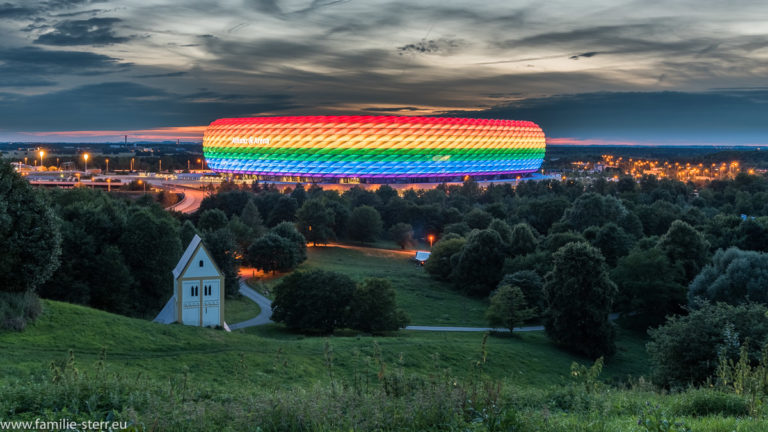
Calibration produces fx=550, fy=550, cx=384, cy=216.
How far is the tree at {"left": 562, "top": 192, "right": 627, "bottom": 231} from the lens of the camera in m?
60.6

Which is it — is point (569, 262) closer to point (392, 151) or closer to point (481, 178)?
point (392, 151)

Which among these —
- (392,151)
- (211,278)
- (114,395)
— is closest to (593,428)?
(114,395)

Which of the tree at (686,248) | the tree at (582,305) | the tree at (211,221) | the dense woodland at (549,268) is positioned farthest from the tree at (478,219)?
the tree at (582,305)

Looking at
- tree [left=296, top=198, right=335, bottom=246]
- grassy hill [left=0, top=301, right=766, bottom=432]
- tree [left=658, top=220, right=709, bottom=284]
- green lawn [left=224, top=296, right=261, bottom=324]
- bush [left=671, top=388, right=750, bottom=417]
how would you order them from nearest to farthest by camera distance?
grassy hill [left=0, top=301, right=766, bottom=432]
bush [left=671, top=388, right=750, bottom=417]
green lawn [left=224, top=296, right=261, bottom=324]
tree [left=658, top=220, right=709, bottom=284]
tree [left=296, top=198, right=335, bottom=246]

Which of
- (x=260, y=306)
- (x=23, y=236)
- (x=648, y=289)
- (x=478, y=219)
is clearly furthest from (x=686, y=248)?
(x=23, y=236)

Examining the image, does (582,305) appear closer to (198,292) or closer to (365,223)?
(198,292)

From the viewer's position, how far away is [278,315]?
34.5m

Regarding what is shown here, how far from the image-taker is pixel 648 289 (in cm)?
3912

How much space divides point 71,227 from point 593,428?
113 ft

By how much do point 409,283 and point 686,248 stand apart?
75.5 feet

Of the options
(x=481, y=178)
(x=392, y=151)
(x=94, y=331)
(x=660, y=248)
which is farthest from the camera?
(x=481, y=178)

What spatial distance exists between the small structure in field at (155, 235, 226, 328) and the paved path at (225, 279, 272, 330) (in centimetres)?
486

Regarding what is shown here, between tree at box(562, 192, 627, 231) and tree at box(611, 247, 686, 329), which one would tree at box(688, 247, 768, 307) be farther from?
tree at box(562, 192, 627, 231)

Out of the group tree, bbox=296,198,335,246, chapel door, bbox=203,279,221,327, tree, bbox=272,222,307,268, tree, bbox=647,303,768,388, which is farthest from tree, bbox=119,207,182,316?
tree, bbox=296,198,335,246
